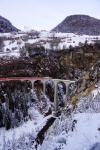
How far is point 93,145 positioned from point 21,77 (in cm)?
6676

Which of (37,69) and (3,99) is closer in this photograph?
(3,99)

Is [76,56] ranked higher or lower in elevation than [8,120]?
higher

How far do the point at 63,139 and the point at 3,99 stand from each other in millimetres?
54406

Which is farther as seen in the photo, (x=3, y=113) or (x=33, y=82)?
(x=33, y=82)

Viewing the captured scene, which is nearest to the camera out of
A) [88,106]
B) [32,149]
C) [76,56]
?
[32,149]

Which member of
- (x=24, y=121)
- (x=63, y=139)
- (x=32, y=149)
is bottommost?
(x=24, y=121)

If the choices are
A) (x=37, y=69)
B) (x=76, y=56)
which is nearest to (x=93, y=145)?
(x=37, y=69)

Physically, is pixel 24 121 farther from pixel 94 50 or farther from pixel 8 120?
pixel 94 50

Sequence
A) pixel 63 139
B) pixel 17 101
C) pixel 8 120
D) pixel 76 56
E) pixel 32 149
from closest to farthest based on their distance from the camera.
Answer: pixel 63 139 < pixel 32 149 < pixel 8 120 < pixel 17 101 < pixel 76 56

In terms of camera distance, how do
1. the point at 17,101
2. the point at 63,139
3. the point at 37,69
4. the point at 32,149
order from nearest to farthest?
the point at 63,139 < the point at 32,149 < the point at 17,101 < the point at 37,69

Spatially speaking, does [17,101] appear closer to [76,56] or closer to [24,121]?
[24,121]

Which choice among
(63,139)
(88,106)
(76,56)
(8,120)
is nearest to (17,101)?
(8,120)

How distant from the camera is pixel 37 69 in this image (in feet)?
305

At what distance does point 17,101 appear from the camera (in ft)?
244
